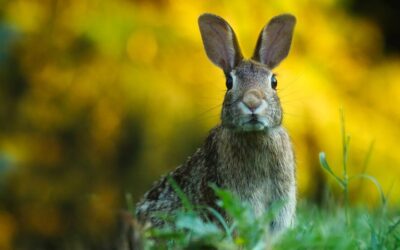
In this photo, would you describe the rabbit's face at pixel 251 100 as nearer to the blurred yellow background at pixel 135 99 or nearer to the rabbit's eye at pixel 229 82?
the rabbit's eye at pixel 229 82

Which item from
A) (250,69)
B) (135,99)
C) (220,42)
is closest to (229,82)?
(250,69)

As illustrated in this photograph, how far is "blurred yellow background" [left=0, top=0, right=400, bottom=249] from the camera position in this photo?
720 centimetres

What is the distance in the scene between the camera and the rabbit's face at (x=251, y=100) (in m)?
3.65

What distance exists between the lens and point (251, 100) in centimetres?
365

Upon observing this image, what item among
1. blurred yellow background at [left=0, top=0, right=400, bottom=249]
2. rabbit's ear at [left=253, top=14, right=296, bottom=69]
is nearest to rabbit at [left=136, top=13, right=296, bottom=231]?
rabbit's ear at [left=253, top=14, right=296, bottom=69]

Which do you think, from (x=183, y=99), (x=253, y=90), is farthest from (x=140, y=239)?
(x=183, y=99)

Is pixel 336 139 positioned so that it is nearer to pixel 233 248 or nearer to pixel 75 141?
pixel 75 141

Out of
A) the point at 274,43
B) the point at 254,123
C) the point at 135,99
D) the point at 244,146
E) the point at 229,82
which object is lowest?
the point at 135,99

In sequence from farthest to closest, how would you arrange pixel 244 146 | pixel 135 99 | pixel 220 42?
pixel 135 99 → pixel 220 42 → pixel 244 146

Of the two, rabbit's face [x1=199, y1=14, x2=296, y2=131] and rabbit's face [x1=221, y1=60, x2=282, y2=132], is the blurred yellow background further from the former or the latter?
rabbit's face [x1=221, y1=60, x2=282, y2=132]

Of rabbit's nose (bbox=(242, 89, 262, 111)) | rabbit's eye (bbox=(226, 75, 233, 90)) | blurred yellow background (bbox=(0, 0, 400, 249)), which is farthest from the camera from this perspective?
blurred yellow background (bbox=(0, 0, 400, 249))

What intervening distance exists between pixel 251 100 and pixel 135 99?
3.65 metres

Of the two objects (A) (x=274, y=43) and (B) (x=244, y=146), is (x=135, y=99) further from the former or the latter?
(B) (x=244, y=146)

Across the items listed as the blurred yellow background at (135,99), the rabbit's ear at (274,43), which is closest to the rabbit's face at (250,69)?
the rabbit's ear at (274,43)
